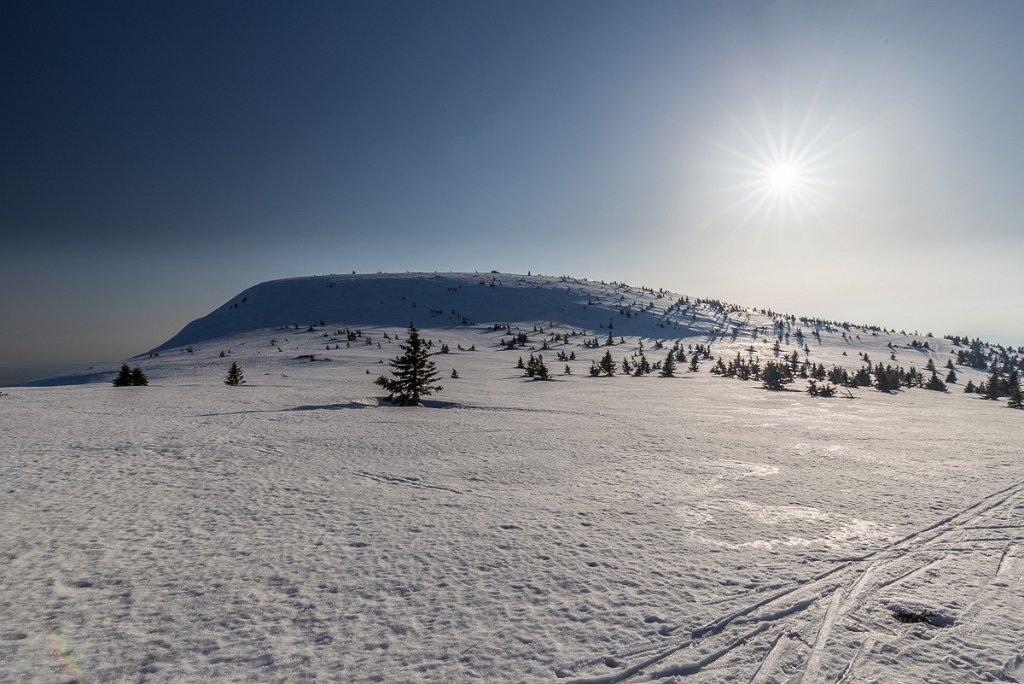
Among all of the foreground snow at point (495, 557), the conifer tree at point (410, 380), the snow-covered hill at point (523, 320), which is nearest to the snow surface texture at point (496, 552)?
the foreground snow at point (495, 557)

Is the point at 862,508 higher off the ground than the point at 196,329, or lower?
lower

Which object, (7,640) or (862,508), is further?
(862,508)

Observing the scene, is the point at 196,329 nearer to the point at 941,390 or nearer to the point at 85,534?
the point at 85,534

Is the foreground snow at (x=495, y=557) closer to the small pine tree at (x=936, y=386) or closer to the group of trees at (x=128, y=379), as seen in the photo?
the group of trees at (x=128, y=379)

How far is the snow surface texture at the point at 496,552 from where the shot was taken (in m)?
4.73

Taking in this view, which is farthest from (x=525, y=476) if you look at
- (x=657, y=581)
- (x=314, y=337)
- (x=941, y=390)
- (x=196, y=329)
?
(x=196, y=329)

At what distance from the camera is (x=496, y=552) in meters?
6.91

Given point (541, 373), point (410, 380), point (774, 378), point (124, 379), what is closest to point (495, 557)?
point (410, 380)

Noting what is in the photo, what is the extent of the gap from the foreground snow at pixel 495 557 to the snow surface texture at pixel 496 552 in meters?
0.04

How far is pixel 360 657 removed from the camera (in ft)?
15.2

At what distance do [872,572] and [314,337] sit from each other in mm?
81879

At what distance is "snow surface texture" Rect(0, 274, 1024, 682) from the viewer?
15.5 ft

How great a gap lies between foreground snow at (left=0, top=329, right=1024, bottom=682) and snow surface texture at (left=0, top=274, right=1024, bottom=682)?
40mm

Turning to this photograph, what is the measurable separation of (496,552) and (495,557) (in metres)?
0.15
